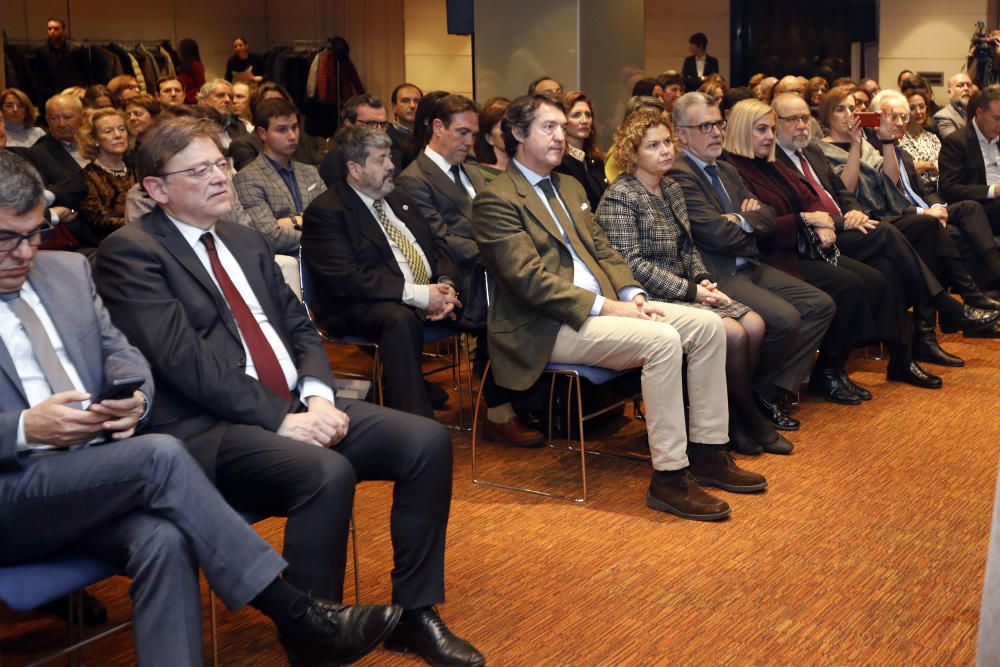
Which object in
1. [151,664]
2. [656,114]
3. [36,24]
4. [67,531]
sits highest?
[36,24]

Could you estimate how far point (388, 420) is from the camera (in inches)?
114

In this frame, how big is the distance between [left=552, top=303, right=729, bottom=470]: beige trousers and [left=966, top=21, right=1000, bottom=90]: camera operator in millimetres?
6601

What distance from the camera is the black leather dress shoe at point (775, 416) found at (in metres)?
4.84

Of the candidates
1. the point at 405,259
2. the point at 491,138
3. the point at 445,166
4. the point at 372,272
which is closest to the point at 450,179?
the point at 445,166

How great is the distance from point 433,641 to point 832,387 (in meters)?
3.04

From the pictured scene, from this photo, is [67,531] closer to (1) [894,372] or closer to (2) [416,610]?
(2) [416,610]

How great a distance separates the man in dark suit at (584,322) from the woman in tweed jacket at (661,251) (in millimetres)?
155

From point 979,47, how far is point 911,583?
765cm

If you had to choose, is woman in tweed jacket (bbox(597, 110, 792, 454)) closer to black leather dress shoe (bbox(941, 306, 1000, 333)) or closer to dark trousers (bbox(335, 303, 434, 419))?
dark trousers (bbox(335, 303, 434, 419))

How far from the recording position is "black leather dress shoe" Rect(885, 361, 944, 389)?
18.0ft

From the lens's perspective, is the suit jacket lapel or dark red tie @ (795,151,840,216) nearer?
the suit jacket lapel

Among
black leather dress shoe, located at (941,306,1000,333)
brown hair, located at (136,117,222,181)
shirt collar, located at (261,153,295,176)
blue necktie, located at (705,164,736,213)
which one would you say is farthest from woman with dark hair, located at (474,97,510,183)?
brown hair, located at (136,117,222,181)

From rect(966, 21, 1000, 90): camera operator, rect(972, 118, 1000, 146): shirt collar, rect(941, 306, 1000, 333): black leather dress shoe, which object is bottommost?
rect(941, 306, 1000, 333): black leather dress shoe

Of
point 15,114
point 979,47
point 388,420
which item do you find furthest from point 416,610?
point 979,47
